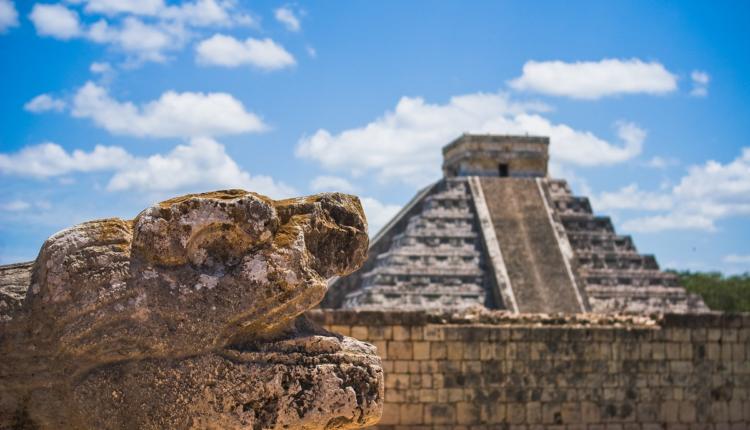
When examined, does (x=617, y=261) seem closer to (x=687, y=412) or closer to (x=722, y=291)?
(x=687, y=412)

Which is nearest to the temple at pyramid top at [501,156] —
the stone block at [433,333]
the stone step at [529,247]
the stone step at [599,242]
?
the stone step at [529,247]

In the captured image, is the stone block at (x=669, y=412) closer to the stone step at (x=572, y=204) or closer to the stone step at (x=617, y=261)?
the stone step at (x=617, y=261)

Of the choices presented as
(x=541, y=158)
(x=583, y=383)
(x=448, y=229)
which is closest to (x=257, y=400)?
(x=583, y=383)

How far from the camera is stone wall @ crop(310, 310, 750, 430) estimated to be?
58.2 feet

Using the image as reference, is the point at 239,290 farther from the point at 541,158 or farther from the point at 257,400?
the point at 541,158

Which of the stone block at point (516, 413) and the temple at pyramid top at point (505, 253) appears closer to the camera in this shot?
the stone block at point (516, 413)

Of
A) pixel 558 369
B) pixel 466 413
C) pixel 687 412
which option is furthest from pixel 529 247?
pixel 466 413

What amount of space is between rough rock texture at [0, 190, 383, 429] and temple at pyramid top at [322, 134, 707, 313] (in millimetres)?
23780

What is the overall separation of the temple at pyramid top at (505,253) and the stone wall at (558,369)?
8.84 meters

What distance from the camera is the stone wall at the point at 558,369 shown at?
58.2 feet

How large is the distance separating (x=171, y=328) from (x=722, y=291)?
56220 mm

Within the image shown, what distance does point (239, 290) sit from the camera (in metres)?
3.99

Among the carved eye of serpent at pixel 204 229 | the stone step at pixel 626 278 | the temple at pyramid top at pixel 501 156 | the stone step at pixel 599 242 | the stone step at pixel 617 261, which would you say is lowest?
the carved eye of serpent at pixel 204 229

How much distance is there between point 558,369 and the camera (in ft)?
61.1
